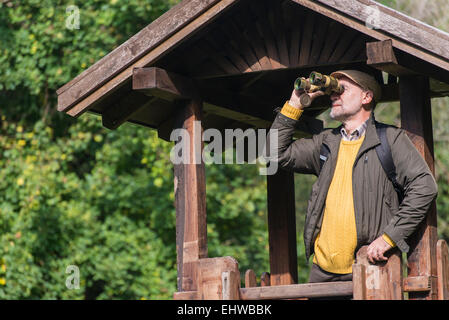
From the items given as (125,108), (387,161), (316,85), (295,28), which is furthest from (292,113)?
(125,108)

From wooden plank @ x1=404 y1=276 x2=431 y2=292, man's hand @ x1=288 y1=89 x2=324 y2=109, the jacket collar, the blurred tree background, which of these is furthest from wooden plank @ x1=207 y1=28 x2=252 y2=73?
the blurred tree background

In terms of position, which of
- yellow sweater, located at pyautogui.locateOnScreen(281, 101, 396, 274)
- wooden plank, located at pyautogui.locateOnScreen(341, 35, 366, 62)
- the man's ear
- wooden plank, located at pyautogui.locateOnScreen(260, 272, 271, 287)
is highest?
wooden plank, located at pyautogui.locateOnScreen(341, 35, 366, 62)

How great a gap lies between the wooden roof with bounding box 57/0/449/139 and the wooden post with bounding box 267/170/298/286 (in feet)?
3.42

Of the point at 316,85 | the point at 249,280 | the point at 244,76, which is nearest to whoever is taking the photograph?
the point at 316,85

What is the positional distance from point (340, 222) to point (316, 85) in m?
0.92

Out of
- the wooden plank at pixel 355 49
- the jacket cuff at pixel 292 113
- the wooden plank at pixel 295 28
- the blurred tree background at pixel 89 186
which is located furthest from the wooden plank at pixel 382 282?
the blurred tree background at pixel 89 186

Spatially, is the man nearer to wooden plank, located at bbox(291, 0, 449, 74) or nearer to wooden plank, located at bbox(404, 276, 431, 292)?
wooden plank, located at bbox(404, 276, 431, 292)

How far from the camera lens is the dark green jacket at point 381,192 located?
19.1 feet

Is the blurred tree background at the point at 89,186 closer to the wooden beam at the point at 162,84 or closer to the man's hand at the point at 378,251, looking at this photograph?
the wooden beam at the point at 162,84

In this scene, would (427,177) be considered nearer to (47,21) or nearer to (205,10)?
(205,10)

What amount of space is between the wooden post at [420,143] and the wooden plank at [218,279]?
1.14 m

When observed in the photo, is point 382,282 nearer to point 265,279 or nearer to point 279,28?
point 279,28

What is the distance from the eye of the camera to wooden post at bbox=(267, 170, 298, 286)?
7824 mm

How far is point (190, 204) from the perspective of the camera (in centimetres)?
665
